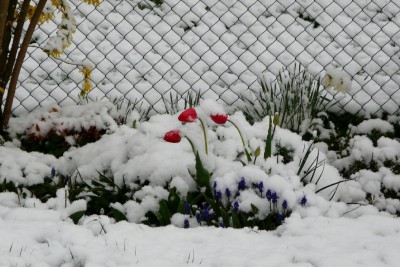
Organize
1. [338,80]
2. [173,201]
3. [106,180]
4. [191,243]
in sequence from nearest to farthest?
[191,243], [173,201], [106,180], [338,80]

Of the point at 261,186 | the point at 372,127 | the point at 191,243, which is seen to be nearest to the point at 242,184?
the point at 261,186

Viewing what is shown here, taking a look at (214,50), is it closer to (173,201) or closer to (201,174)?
(201,174)

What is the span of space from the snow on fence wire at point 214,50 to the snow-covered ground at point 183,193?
1.53 feet

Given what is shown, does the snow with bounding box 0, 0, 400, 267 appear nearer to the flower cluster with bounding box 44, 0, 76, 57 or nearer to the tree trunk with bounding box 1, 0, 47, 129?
the tree trunk with bounding box 1, 0, 47, 129

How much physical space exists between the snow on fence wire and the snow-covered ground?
18.4 inches

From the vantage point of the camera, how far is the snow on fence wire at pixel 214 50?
13.7 feet

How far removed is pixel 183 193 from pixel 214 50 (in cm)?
219

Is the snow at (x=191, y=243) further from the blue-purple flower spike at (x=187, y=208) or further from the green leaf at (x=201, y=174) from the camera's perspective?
the green leaf at (x=201, y=174)

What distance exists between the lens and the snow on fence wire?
165 inches

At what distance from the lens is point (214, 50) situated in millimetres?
4699

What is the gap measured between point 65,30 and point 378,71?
235 cm

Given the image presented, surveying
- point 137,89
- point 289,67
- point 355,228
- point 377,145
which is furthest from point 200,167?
point 289,67

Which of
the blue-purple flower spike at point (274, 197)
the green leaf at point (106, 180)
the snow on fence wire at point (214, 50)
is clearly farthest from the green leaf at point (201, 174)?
the snow on fence wire at point (214, 50)

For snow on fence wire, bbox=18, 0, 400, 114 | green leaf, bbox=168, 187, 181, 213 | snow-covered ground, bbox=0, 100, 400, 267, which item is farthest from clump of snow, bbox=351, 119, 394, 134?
green leaf, bbox=168, 187, 181, 213
